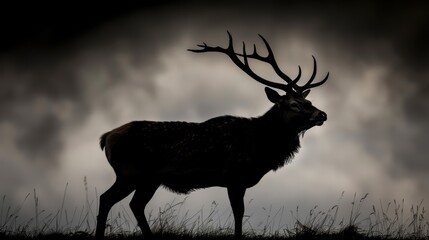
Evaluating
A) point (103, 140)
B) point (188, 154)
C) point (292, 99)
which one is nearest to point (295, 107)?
point (292, 99)

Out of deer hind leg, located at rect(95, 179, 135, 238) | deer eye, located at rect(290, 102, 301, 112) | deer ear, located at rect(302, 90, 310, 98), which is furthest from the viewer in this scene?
deer ear, located at rect(302, 90, 310, 98)

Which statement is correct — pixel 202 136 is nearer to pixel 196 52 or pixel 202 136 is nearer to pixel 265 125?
pixel 265 125

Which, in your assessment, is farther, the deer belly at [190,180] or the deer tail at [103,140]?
the deer tail at [103,140]

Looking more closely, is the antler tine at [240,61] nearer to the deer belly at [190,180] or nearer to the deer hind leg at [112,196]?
the deer belly at [190,180]

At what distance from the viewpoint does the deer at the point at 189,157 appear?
8.18m

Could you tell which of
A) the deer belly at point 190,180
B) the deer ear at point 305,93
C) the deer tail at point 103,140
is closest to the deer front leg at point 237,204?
the deer belly at point 190,180

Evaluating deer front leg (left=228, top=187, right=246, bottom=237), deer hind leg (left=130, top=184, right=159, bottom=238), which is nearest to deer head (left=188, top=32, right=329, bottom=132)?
deer front leg (left=228, top=187, right=246, bottom=237)

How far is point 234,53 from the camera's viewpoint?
1033cm

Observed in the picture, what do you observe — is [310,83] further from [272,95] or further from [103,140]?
[103,140]

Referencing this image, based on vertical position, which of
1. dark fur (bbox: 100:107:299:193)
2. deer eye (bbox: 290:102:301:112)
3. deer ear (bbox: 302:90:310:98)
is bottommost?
dark fur (bbox: 100:107:299:193)

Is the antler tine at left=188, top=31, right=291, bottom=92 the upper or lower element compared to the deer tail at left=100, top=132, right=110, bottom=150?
upper

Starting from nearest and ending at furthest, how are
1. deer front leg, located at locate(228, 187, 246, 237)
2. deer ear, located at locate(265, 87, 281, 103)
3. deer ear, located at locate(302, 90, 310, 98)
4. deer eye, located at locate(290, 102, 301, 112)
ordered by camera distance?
deer front leg, located at locate(228, 187, 246, 237) → deer eye, located at locate(290, 102, 301, 112) → deer ear, located at locate(265, 87, 281, 103) → deer ear, located at locate(302, 90, 310, 98)

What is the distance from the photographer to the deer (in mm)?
8180

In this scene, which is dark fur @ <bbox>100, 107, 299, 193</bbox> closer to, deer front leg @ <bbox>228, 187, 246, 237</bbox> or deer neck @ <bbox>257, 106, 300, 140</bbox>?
deer front leg @ <bbox>228, 187, 246, 237</bbox>
